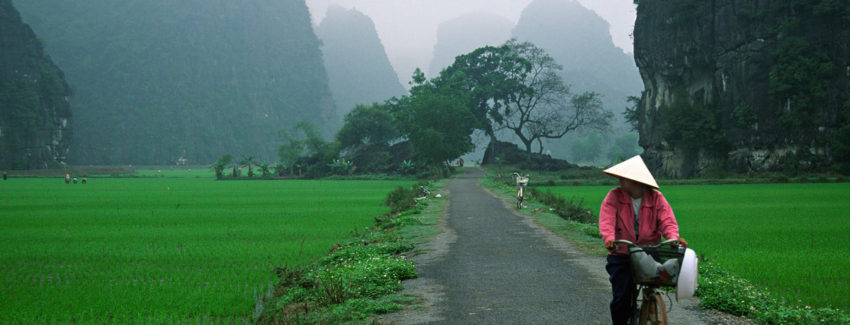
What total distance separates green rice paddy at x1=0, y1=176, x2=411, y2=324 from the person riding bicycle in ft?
14.9

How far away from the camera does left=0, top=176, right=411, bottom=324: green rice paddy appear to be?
7727 mm

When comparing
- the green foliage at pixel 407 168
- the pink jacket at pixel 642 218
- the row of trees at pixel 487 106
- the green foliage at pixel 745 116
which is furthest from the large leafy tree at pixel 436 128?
the pink jacket at pixel 642 218

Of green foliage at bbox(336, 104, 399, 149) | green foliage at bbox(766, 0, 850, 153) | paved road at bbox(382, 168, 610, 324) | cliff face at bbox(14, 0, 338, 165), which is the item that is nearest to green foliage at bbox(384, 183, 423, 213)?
paved road at bbox(382, 168, 610, 324)

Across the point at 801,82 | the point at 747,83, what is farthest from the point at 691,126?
the point at 801,82

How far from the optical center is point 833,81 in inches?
1750

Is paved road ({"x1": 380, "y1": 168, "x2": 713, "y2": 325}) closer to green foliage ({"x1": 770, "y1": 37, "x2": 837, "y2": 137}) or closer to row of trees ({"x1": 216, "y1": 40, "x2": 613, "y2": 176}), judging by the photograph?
green foliage ({"x1": 770, "y1": 37, "x2": 837, "y2": 137})

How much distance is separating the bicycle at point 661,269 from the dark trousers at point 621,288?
0.12 meters

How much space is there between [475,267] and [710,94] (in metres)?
49.9

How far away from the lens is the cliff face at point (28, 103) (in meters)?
98.6

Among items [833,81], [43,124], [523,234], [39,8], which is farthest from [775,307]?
[39,8]

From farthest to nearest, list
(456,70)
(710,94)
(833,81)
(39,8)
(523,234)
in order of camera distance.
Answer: (39,8) → (456,70) → (710,94) → (833,81) → (523,234)

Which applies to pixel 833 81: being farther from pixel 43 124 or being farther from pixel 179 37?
pixel 179 37

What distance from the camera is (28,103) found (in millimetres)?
103375

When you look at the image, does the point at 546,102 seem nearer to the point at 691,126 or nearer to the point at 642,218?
the point at 691,126
